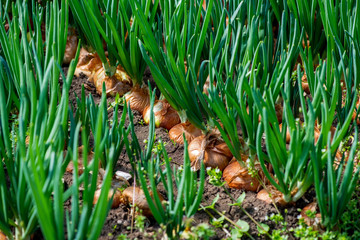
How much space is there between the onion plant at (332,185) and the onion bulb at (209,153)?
44cm

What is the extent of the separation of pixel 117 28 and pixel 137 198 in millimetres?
809

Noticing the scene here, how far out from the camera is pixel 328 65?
5.82ft

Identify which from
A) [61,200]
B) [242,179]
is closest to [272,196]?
[242,179]

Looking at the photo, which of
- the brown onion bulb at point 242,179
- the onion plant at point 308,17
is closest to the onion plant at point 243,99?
the brown onion bulb at point 242,179

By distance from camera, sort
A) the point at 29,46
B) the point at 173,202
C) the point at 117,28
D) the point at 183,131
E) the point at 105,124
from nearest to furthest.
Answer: the point at 173,202 < the point at 105,124 < the point at 29,46 < the point at 183,131 < the point at 117,28

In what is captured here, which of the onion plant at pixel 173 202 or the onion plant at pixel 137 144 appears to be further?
the onion plant at pixel 137 144

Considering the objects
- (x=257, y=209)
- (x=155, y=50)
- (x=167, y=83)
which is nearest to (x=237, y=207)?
(x=257, y=209)

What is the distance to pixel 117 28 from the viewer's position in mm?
2098

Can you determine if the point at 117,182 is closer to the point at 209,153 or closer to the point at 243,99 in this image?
the point at 209,153

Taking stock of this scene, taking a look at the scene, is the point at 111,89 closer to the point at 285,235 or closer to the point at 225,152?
the point at 225,152

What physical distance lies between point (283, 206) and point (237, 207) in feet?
0.51

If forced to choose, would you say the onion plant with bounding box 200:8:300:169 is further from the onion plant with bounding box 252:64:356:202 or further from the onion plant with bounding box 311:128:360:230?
the onion plant with bounding box 311:128:360:230

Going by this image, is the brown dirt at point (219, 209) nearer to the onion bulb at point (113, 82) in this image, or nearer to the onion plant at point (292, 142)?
the onion plant at point (292, 142)

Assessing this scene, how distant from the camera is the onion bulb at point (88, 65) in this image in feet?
7.89
